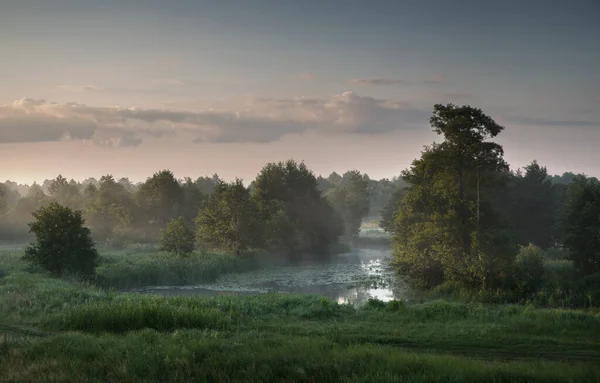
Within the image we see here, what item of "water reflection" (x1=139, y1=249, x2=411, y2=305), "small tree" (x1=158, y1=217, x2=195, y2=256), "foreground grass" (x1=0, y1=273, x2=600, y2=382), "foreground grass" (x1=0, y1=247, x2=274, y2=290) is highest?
"small tree" (x1=158, y1=217, x2=195, y2=256)

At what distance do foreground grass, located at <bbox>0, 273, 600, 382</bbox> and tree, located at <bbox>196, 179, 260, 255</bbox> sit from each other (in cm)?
3522

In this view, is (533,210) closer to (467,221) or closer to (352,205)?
(467,221)

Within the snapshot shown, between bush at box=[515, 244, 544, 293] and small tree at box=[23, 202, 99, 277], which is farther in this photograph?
small tree at box=[23, 202, 99, 277]

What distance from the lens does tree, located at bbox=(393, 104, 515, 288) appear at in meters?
35.6

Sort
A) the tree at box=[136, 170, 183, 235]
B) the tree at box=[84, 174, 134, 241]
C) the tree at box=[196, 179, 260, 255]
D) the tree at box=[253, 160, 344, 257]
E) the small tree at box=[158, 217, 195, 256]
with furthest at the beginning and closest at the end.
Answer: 1. the tree at box=[84, 174, 134, 241]
2. the tree at box=[136, 170, 183, 235]
3. the tree at box=[253, 160, 344, 257]
4. the tree at box=[196, 179, 260, 255]
5. the small tree at box=[158, 217, 195, 256]

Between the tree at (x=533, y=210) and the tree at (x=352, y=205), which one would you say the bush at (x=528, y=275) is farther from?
the tree at (x=352, y=205)

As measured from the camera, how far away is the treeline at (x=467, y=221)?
34.6 meters

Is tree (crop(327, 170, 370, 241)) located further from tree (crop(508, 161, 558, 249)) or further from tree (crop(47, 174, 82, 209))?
tree (crop(47, 174, 82, 209))

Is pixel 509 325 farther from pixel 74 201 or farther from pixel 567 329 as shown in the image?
pixel 74 201

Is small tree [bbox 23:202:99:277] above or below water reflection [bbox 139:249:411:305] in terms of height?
above

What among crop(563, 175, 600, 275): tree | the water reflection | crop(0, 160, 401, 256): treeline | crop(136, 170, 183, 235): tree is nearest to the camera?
the water reflection

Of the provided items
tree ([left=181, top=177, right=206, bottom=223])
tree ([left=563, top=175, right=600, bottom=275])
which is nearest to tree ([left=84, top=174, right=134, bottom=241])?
tree ([left=181, top=177, right=206, bottom=223])

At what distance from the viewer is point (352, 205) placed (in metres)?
107

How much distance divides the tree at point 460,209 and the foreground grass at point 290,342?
12.4m
